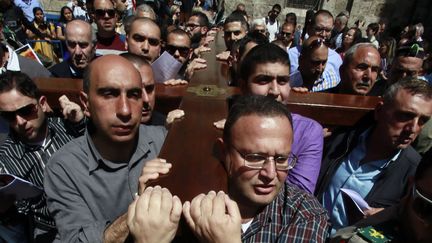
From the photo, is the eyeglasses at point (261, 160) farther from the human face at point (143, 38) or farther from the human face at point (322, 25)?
the human face at point (322, 25)

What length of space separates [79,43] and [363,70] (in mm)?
2819

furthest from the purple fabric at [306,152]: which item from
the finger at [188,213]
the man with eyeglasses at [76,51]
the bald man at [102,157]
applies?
the man with eyeglasses at [76,51]

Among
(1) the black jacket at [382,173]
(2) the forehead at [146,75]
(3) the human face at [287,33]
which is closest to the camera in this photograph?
(1) the black jacket at [382,173]

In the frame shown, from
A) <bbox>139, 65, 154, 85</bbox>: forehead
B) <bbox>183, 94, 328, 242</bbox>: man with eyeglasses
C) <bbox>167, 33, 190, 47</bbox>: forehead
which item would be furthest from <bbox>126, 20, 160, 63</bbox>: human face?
<bbox>183, 94, 328, 242</bbox>: man with eyeglasses

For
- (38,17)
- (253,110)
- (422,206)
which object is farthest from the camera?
(38,17)

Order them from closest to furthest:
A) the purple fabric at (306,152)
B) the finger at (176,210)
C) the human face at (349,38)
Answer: the finger at (176,210) → the purple fabric at (306,152) → the human face at (349,38)

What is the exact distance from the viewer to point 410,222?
1284 millimetres

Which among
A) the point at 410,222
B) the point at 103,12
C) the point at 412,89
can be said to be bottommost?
the point at 410,222

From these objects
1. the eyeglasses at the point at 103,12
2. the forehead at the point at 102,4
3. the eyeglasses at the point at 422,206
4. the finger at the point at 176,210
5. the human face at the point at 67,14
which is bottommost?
the human face at the point at 67,14

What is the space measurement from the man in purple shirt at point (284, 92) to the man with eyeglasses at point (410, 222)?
398mm

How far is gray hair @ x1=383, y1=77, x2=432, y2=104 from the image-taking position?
6.31 feet

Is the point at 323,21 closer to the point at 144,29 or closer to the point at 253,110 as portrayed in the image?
the point at 144,29

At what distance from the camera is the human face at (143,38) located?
336 cm

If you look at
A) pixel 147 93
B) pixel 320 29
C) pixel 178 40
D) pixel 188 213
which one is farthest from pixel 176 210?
pixel 320 29
